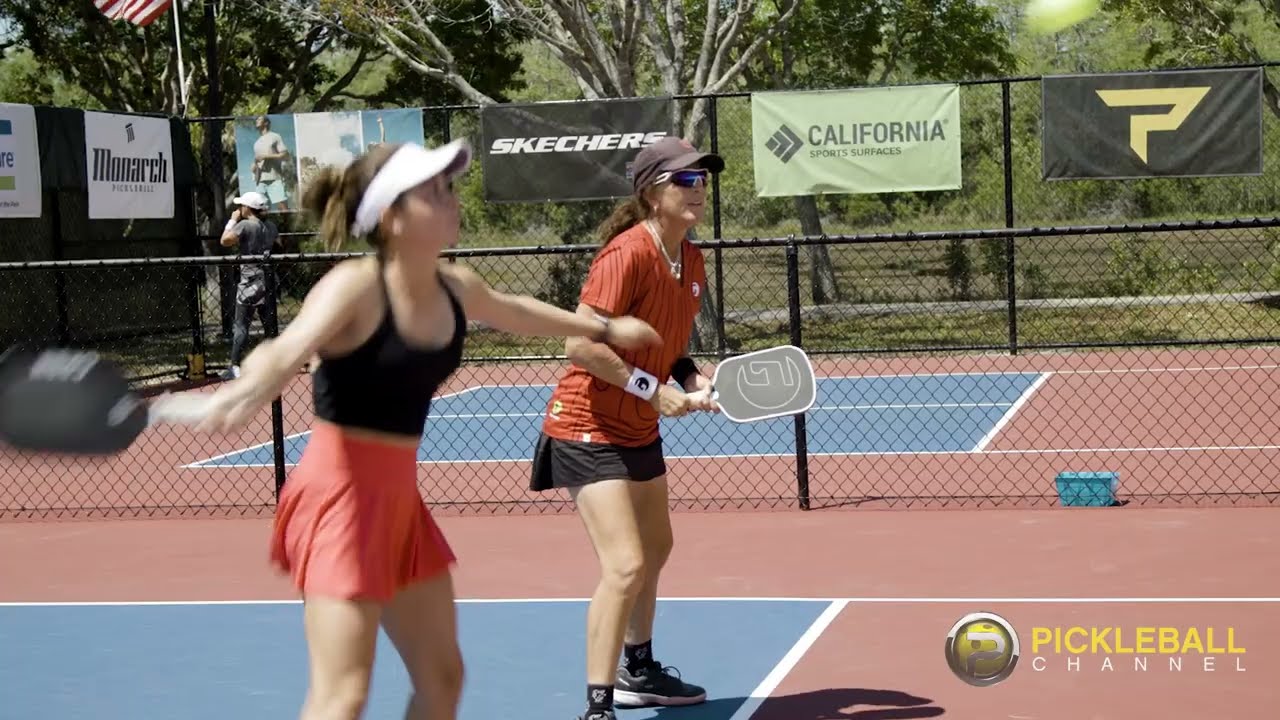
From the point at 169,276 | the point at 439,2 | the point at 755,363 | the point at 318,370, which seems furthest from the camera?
the point at 439,2

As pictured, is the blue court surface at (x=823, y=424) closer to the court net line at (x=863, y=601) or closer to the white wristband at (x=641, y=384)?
the court net line at (x=863, y=601)

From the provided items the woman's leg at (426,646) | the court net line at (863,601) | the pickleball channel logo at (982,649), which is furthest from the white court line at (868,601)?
the woman's leg at (426,646)

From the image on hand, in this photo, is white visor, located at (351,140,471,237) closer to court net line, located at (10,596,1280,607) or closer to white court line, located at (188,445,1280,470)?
court net line, located at (10,596,1280,607)

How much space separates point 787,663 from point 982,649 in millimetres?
724

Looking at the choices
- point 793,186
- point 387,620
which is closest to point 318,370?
point 387,620

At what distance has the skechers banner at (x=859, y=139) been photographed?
16.1m

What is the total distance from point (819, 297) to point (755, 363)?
50.6 feet

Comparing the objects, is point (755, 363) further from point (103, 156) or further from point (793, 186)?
point (103, 156)

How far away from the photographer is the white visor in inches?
144

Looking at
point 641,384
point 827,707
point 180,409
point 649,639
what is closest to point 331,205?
point 180,409

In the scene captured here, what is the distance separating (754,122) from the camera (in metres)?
16.5

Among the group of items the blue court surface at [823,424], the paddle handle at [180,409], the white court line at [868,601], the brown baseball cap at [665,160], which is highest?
the brown baseball cap at [665,160]

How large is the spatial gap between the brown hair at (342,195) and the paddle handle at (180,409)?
1.65 ft

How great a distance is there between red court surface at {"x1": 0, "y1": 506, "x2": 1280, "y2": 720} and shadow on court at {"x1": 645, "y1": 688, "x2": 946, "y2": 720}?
0.04 feet
